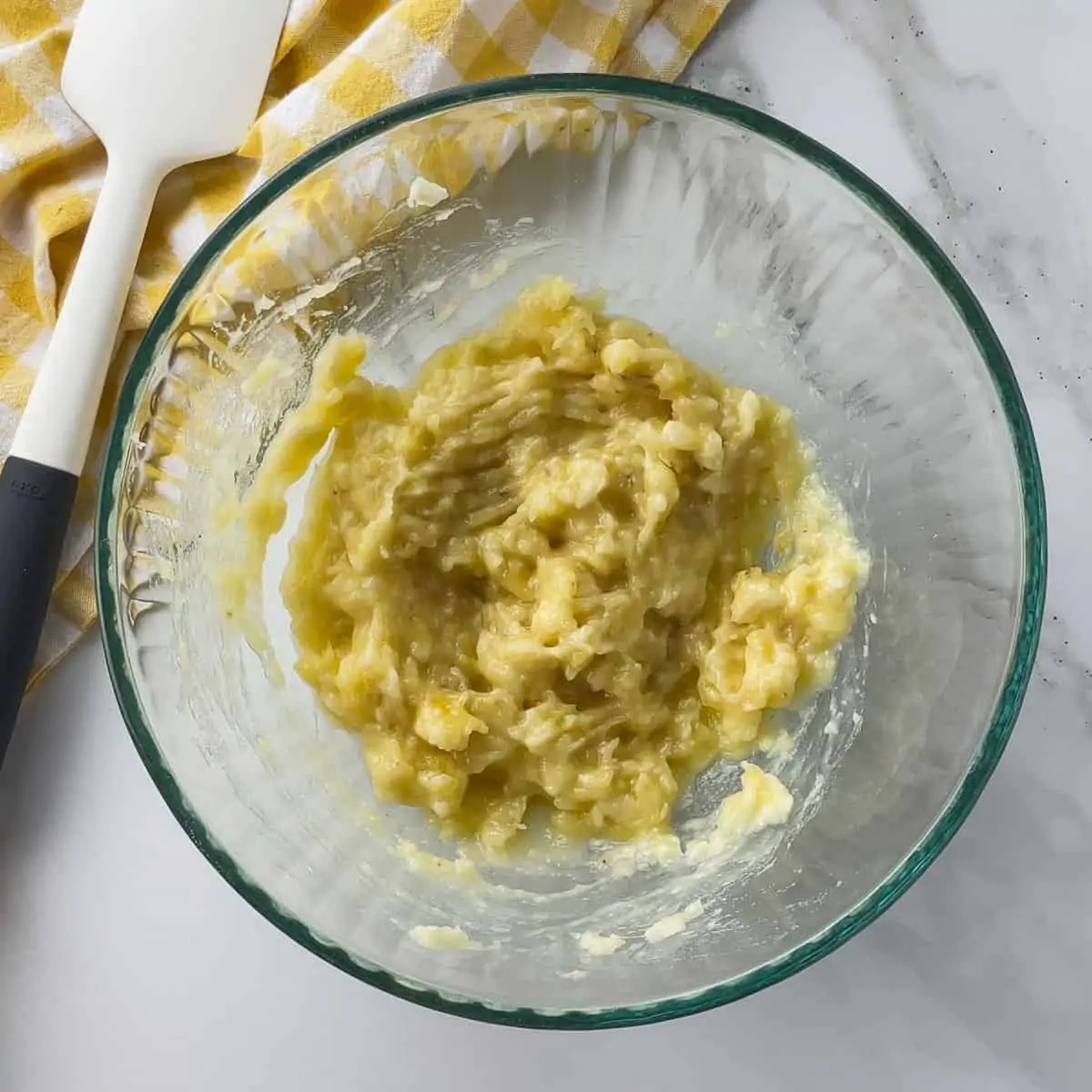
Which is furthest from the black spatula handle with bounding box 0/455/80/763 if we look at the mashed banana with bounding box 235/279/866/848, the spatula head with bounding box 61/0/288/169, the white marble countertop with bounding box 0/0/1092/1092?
the spatula head with bounding box 61/0/288/169

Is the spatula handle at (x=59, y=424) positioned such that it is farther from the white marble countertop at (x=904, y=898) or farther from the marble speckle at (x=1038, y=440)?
the marble speckle at (x=1038, y=440)

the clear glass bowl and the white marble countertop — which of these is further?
the white marble countertop

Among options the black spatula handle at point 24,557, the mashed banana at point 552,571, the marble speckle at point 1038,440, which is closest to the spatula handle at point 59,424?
the black spatula handle at point 24,557

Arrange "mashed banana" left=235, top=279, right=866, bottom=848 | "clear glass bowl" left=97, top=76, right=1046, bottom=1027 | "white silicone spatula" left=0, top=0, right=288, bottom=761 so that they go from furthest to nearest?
"white silicone spatula" left=0, top=0, right=288, bottom=761 → "mashed banana" left=235, top=279, right=866, bottom=848 → "clear glass bowl" left=97, top=76, right=1046, bottom=1027

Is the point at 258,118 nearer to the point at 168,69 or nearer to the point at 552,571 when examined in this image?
the point at 168,69

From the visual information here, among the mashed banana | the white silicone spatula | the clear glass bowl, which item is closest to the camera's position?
the clear glass bowl

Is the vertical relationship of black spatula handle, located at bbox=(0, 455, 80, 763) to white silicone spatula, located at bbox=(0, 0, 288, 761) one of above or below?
below

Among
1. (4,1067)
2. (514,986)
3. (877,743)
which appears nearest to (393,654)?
(514,986)

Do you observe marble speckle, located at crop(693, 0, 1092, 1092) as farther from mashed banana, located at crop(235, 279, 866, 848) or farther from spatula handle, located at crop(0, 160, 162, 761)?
spatula handle, located at crop(0, 160, 162, 761)

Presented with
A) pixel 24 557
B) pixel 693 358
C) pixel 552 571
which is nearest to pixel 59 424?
pixel 24 557
